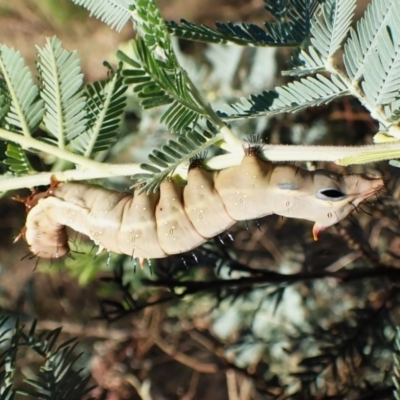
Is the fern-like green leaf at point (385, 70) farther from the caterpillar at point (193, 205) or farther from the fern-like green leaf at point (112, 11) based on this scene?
the fern-like green leaf at point (112, 11)

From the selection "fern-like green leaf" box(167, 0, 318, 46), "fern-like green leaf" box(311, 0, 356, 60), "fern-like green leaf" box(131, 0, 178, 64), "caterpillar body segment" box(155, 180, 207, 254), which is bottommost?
"caterpillar body segment" box(155, 180, 207, 254)

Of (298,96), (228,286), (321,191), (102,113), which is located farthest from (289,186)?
(228,286)

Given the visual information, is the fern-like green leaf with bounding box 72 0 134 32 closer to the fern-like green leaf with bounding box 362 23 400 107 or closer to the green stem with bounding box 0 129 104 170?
the green stem with bounding box 0 129 104 170

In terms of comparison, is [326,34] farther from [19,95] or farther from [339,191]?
[19,95]

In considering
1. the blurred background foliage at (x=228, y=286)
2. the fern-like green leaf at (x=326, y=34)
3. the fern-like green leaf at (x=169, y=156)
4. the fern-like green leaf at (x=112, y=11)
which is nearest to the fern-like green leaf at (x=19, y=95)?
the fern-like green leaf at (x=112, y=11)

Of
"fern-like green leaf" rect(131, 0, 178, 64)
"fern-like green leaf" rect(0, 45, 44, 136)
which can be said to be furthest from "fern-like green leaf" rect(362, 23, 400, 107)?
"fern-like green leaf" rect(0, 45, 44, 136)

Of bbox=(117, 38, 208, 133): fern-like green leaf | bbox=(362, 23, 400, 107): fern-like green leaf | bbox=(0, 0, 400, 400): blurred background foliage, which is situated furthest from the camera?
bbox=(0, 0, 400, 400): blurred background foliage
